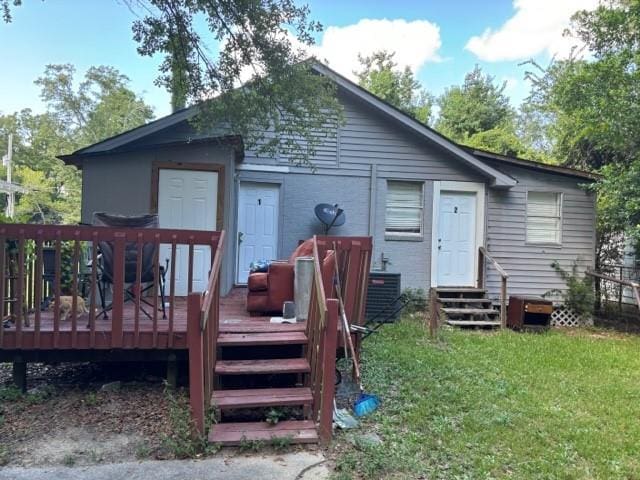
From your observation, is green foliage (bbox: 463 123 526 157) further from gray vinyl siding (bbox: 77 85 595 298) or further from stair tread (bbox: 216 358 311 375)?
stair tread (bbox: 216 358 311 375)

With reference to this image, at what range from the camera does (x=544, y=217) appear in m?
9.16

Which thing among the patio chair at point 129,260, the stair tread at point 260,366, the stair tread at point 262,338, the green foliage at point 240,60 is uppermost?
the green foliage at point 240,60

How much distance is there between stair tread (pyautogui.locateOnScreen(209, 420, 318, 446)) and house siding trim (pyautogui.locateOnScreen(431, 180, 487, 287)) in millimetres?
5903

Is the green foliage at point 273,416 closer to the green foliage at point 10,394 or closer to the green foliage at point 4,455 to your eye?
the green foliage at point 4,455

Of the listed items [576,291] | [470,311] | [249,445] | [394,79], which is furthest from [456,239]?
[394,79]

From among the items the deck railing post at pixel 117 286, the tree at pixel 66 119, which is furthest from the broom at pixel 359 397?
the tree at pixel 66 119

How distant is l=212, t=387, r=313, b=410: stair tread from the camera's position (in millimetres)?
3455

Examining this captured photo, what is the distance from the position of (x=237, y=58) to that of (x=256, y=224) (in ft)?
10.8

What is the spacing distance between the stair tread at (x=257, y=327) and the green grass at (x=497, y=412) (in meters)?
0.92

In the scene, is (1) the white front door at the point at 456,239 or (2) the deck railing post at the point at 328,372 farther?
(1) the white front door at the point at 456,239

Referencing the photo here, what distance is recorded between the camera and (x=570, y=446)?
10.8 ft

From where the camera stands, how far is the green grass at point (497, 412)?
299 cm

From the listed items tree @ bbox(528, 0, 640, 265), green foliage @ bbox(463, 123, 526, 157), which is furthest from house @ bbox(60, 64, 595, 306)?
green foliage @ bbox(463, 123, 526, 157)

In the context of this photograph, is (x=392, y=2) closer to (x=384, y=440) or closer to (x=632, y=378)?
(x=632, y=378)
